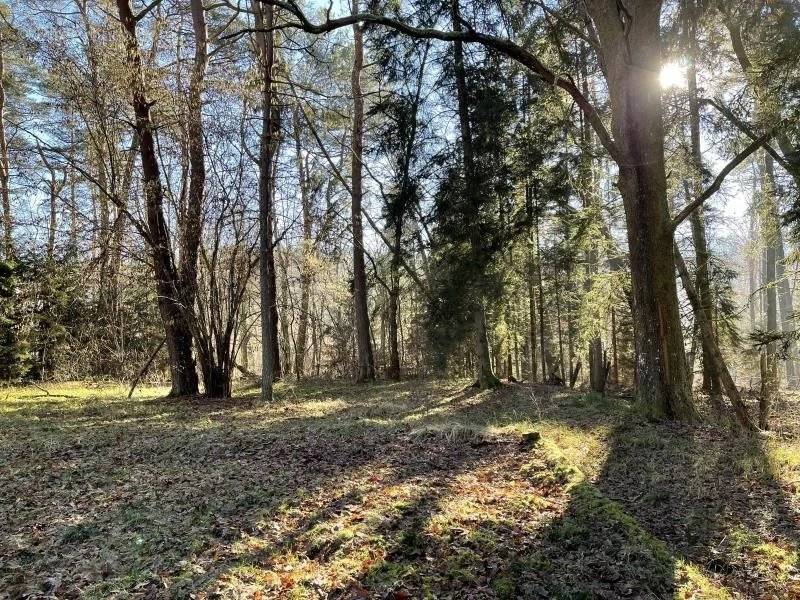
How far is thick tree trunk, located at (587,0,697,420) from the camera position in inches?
275

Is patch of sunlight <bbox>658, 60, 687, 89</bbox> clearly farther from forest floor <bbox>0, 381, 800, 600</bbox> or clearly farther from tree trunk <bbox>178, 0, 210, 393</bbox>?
tree trunk <bbox>178, 0, 210, 393</bbox>

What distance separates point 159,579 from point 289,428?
422 cm

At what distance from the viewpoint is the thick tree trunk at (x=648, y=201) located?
22.9 feet

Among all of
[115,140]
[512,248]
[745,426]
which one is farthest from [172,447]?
[512,248]

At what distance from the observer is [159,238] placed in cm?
963

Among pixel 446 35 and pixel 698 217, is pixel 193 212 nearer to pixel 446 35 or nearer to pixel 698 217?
pixel 446 35

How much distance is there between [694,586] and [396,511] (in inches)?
77.3

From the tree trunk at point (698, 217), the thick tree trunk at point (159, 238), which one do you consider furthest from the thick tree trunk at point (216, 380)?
the tree trunk at point (698, 217)

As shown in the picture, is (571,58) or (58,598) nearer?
(58,598)

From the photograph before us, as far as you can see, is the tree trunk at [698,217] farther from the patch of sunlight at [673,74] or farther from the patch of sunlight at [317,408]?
the patch of sunlight at [317,408]

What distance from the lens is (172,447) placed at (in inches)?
231

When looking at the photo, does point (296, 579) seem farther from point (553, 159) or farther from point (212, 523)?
point (553, 159)

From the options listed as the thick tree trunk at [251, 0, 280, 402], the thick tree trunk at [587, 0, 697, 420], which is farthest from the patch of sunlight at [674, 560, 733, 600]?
the thick tree trunk at [251, 0, 280, 402]

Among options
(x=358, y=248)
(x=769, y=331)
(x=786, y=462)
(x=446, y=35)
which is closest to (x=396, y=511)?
(x=786, y=462)
